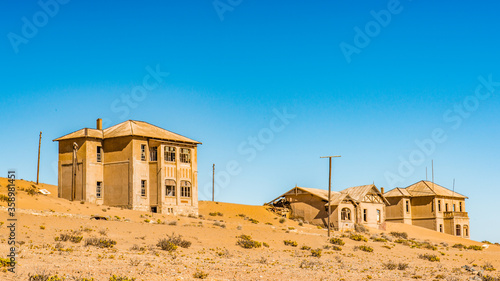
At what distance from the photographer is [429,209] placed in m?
64.5

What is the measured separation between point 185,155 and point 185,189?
3.06 meters

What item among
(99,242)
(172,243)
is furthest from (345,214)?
(99,242)

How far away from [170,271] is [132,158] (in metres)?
25.6

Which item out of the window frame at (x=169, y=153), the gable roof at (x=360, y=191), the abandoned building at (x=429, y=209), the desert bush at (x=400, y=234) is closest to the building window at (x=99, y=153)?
the window frame at (x=169, y=153)

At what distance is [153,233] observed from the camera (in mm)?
31656

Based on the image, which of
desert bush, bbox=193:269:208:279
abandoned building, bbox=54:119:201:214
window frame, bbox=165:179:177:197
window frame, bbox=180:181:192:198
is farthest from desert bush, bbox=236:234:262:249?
window frame, bbox=180:181:192:198

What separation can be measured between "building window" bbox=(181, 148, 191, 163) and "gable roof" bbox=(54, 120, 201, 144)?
2.70 ft

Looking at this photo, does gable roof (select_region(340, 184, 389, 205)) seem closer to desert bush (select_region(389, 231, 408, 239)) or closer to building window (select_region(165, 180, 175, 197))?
desert bush (select_region(389, 231, 408, 239))

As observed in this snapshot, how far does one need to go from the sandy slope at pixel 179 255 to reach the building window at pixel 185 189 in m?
6.02

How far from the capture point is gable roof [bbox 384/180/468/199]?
213ft

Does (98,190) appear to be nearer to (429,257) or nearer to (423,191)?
(429,257)

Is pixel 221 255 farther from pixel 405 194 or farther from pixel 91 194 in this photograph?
pixel 405 194

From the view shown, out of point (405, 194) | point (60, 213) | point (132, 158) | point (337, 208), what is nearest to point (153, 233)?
point (60, 213)

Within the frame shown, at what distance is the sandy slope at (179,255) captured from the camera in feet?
68.1
